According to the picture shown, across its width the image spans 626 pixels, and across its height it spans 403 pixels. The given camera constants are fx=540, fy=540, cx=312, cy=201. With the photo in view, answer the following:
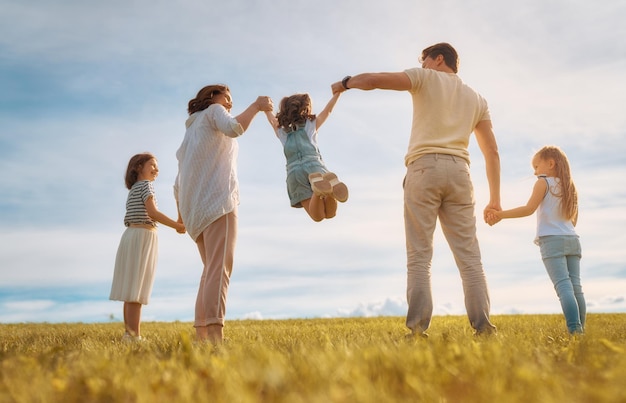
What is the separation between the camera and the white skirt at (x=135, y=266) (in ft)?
24.0

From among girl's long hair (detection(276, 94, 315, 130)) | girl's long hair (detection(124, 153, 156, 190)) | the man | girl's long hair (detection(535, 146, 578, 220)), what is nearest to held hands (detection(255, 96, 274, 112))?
the man

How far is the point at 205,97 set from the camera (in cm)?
578

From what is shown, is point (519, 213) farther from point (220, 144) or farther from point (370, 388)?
point (370, 388)

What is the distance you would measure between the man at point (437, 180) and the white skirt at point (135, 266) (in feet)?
11.8

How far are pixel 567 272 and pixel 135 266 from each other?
564 cm

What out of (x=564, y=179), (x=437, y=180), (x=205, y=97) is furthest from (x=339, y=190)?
(x=564, y=179)

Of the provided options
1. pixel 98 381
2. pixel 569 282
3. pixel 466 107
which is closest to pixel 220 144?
pixel 466 107

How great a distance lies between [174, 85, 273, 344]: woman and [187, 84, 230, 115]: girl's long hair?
0.31 ft

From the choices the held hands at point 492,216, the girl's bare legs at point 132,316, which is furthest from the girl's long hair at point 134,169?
the held hands at point 492,216

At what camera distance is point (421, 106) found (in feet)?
18.1

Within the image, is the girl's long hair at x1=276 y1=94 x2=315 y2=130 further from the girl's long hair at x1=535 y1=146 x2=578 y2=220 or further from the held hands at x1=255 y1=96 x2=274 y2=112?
the girl's long hair at x1=535 y1=146 x2=578 y2=220

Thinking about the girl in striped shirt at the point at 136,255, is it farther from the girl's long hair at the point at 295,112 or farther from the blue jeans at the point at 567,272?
the blue jeans at the point at 567,272

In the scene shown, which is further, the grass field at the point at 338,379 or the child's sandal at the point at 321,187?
the child's sandal at the point at 321,187

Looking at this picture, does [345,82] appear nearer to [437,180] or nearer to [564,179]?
[437,180]
